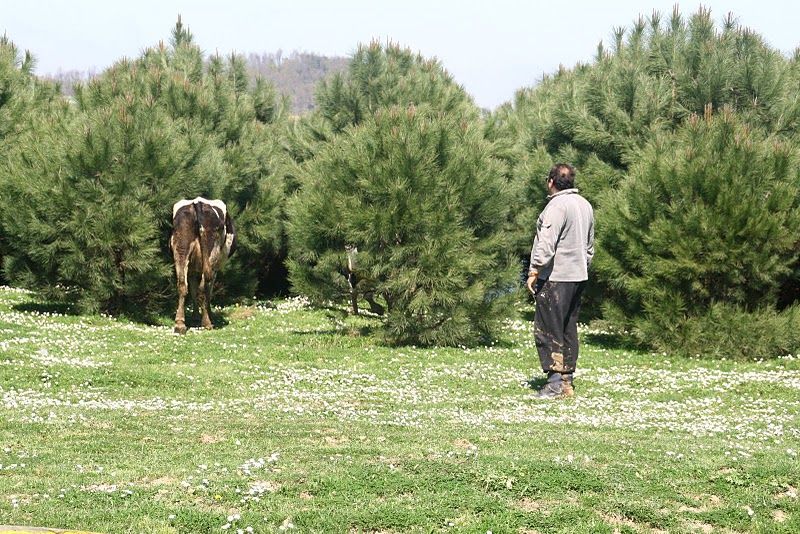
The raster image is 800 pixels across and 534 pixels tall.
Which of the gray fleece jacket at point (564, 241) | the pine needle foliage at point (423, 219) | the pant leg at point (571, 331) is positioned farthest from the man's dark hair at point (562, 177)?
the pine needle foliage at point (423, 219)

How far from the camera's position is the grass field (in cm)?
709

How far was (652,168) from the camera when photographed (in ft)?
60.7

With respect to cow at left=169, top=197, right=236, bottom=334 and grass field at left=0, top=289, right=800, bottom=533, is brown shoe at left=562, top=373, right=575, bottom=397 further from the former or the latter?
cow at left=169, top=197, right=236, bottom=334

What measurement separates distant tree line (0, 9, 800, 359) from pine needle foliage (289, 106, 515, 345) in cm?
4

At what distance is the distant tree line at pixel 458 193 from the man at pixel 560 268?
591 centimetres

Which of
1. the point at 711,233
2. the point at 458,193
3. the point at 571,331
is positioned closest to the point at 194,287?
the point at 458,193

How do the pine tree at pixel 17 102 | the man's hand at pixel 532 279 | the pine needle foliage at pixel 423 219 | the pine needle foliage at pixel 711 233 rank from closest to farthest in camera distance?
the man's hand at pixel 532 279 < the pine needle foliage at pixel 711 233 < the pine needle foliage at pixel 423 219 < the pine tree at pixel 17 102

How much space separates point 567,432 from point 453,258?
855 centimetres

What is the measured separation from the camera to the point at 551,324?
12359 mm

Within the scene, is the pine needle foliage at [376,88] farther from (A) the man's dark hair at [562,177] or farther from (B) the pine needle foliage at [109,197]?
(A) the man's dark hair at [562,177]

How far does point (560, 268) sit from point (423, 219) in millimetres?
6399

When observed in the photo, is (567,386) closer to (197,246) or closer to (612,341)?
(612,341)

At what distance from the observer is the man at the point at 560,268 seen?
12.3 metres

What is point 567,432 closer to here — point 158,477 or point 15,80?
point 158,477
